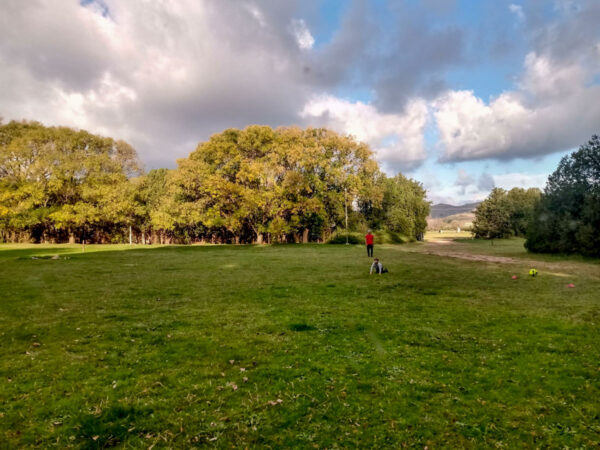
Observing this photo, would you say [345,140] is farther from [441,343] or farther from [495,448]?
[495,448]

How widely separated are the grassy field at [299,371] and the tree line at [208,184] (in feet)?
126

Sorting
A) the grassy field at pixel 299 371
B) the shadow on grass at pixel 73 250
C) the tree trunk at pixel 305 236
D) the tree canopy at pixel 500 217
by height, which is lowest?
the grassy field at pixel 299 371

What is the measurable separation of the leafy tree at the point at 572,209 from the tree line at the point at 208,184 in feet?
82.6

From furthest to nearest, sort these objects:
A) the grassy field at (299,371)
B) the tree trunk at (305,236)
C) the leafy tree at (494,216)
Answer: the leafy tree at (494,216) → the tree trunk at (305,236) → the grassy field at (299,371)

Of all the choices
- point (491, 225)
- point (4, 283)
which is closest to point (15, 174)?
point (4, 283)

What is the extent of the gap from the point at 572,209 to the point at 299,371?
3969 cm

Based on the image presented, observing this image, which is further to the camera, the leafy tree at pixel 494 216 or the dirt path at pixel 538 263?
the leafy tree at pixel 494 216

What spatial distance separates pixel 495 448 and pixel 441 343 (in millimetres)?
3651

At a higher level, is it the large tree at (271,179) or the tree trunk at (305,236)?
the large tree at (271,179)

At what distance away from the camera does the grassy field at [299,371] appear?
14.0ft

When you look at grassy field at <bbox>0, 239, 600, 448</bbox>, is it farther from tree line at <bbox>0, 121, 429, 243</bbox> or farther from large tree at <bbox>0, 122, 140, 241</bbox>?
large tree at <bbox>0, 122, 140, 241</bbox>

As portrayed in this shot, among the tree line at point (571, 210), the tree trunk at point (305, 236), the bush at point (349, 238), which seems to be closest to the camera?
the tree line at point (571, 210)

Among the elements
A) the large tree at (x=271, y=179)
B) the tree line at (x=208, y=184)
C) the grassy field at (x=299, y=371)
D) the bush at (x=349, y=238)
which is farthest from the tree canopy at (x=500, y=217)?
the grassy field at (x=299, y=371)

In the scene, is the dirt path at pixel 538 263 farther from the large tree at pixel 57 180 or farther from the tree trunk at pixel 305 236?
the large tree at pixel 57 180
